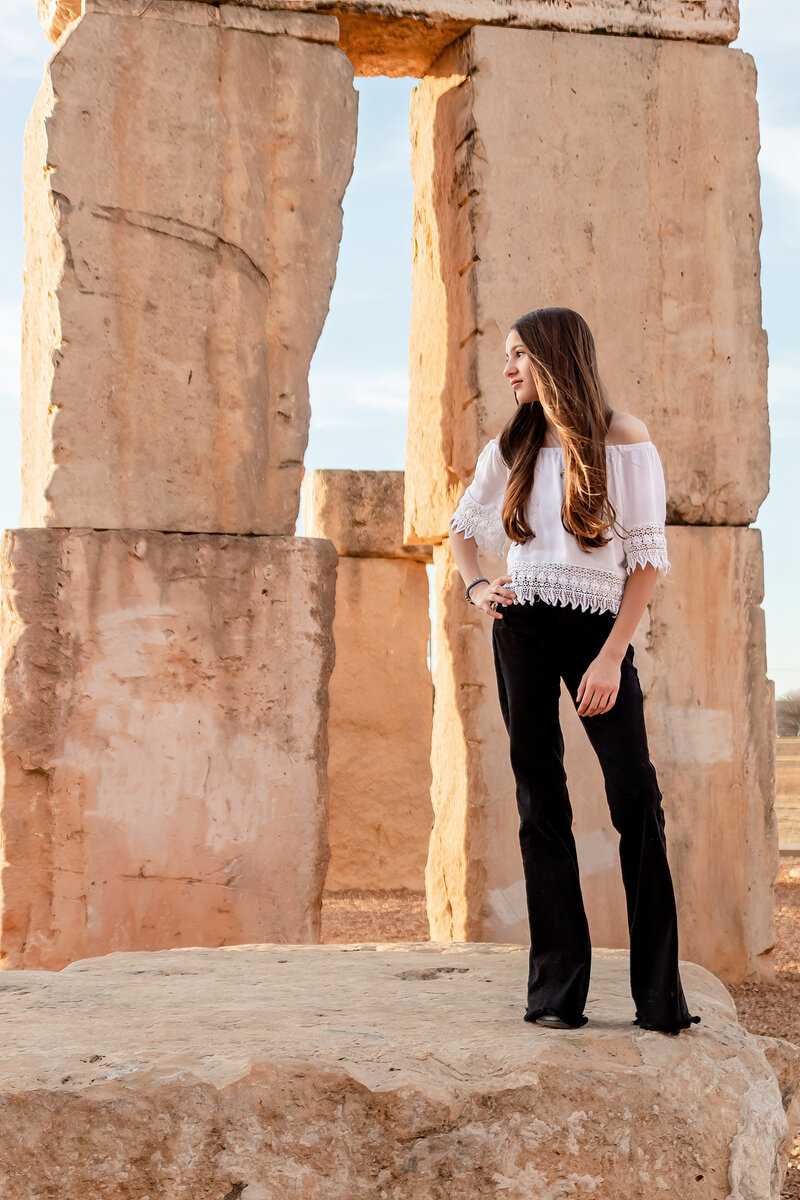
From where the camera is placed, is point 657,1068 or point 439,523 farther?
point 439,523

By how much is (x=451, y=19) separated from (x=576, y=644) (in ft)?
10.4

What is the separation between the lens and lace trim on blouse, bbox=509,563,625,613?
260 cm

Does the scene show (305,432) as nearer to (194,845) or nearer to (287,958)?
(194,845)

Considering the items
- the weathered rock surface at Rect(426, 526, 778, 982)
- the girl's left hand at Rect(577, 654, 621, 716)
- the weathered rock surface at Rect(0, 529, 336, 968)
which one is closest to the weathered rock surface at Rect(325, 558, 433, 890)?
the weathered rock surface at Rect(426, 526, 778, 982)

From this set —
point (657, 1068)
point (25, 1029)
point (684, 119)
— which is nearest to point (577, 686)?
Result: point (657, 1068)

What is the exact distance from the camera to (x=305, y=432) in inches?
186

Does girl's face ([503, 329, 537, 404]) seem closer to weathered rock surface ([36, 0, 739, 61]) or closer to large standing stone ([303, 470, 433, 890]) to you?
weathered rock surface ([36, 0, 739, 61])

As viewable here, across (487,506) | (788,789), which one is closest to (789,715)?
(788,789)

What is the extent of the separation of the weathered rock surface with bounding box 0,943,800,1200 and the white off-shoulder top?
89cm

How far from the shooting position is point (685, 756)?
4883mm

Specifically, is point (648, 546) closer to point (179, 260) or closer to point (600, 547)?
point (600, 547)

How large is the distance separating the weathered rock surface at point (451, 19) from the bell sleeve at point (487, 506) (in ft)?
8.71

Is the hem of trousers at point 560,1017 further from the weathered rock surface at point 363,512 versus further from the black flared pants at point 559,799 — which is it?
the weathered rock surface at point 363,512

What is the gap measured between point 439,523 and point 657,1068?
9.79ft
